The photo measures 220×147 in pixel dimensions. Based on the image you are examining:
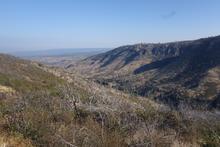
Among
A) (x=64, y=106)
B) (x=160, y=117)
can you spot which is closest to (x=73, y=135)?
(x=64, y=106)

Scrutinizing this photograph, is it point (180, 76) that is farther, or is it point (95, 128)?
point (180, 76)

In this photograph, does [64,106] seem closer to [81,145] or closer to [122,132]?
[122,132]

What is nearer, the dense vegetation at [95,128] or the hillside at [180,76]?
the dense vegetation at [95,128]

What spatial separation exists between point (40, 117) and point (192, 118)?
4864mm

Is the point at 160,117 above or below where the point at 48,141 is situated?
below

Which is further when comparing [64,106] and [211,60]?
[211,60]

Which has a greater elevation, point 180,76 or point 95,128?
point 95,128

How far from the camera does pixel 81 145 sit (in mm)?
5949

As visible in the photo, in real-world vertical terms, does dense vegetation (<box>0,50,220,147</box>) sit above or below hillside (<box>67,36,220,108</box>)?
above

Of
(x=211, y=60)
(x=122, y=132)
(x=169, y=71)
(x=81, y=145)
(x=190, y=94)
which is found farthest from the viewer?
(x=169, y=71)

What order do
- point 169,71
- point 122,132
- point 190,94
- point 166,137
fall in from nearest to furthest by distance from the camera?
point 166,137 < point 122,132 < point 190,94 < point 169,71

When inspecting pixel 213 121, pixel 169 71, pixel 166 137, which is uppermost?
pixel 166 137

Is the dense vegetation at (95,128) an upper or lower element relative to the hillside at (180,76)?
upper

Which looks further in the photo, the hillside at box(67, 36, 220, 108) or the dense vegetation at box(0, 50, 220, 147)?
the hillside at box(67, 36, 220, 108)
